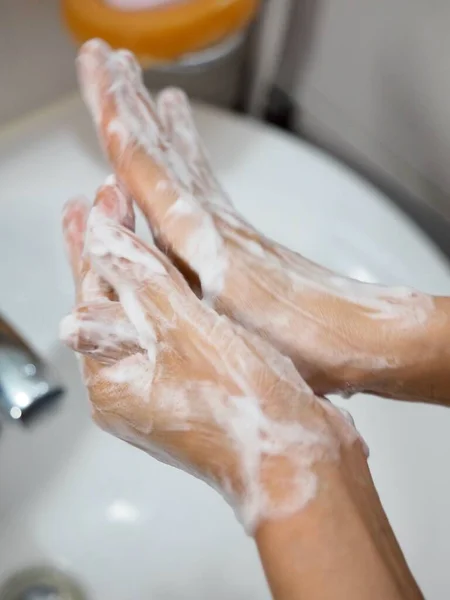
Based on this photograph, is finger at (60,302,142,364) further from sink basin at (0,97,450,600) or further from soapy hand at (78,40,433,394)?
sink basin at (0,97,450,600)

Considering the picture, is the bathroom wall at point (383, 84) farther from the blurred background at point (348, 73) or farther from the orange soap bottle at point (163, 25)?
the orange soap bottle at point (163, 25)

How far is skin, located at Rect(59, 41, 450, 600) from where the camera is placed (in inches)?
14.3

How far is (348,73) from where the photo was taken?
73cm

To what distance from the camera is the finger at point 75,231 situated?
0.49 meters

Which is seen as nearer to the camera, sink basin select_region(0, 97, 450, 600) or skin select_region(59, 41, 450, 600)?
skin select_region(59, 41, 450, 600)

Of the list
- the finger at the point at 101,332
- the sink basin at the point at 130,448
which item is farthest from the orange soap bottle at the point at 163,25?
the finger at the point at 101,332

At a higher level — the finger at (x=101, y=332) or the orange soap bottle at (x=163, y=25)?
the orange soap bottle at (x=163, y=25)

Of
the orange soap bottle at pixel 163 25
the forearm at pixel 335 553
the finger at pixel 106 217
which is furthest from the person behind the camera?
the orange soap bottle at pixel 163 25

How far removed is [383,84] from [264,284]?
356 millimetres

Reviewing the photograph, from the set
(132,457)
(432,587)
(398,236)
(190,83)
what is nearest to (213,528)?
(132,457)

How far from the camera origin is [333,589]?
13.6 inches

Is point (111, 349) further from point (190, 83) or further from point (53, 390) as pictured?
point (190, 83)

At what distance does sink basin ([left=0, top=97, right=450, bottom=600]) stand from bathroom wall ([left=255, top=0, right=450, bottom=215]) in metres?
0.09

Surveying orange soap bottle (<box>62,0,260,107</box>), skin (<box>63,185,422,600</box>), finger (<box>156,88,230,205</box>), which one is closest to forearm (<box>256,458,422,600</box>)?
skin (<box>63,185,422,600</box>)
